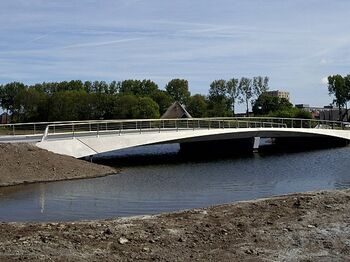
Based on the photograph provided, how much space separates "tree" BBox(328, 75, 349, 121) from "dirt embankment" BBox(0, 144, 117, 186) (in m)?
102

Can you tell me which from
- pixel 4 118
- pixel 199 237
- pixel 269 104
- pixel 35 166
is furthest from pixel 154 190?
pixel 4 118

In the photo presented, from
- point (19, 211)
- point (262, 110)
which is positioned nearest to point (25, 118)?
point (262, 110)

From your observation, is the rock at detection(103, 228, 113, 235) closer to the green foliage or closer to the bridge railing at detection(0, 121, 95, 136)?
the bridge railing at detection(0, 121, 95, 136)

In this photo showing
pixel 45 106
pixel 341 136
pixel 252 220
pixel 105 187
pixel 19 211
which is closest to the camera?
pixel 252 220

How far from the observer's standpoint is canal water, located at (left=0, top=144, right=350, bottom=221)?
19.5m

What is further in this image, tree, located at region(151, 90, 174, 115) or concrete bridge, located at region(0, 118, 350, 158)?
tree, located at region(151, 90, 174, 115)

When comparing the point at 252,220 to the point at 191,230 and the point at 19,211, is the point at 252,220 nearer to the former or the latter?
the point at 191,230

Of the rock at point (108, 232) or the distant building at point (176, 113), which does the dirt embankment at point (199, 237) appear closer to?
the rock at point (108, 232)

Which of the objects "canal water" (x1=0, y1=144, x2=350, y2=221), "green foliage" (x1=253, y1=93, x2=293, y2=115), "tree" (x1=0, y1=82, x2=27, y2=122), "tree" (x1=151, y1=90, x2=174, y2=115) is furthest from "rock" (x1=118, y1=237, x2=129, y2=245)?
"tree" (x1=0, y1=82, x2=27, y2=122)

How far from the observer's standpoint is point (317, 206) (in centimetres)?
1510

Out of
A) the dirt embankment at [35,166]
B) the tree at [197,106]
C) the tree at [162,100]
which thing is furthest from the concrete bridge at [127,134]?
the tree at [162,100]

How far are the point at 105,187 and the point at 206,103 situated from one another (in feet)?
333

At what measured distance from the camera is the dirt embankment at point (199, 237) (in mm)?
10547

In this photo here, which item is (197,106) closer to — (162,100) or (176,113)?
(162,100)
